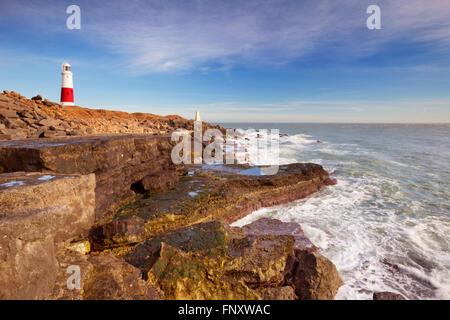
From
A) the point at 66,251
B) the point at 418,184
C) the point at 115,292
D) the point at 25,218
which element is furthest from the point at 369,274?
the point at 418,184

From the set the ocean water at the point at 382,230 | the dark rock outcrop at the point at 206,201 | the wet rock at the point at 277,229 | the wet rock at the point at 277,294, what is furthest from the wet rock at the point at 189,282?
the wet rock at the point at 277,229

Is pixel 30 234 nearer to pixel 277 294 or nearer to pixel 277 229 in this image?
pixel 277 294

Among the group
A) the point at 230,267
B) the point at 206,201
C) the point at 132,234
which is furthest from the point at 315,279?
the point at 206,201

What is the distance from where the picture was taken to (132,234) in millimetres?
4008

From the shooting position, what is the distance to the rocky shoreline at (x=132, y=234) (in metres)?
1.89

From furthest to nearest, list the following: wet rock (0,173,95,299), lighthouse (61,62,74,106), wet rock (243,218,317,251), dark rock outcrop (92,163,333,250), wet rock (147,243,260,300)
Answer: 1. lighthouse (61,62,74,106)
2. wet rock (243,218,317,251)
3. dark rock outcrop (92,163,333,250)
4. wet rock (147,243,260,300)
5. wet rock (0,173,95,299)

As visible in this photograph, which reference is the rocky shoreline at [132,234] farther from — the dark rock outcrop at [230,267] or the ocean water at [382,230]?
the ocean water at [382,230]

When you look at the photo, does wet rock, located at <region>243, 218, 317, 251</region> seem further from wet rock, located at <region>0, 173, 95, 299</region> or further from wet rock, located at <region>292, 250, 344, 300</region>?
wet rock, located at <region>0, 173, 95, 299</region>

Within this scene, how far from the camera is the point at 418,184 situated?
10.3 metres

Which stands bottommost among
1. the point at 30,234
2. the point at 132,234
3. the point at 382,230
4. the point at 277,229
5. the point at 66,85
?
the point at 382,230

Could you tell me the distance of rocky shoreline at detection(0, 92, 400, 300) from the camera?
74.4 inches

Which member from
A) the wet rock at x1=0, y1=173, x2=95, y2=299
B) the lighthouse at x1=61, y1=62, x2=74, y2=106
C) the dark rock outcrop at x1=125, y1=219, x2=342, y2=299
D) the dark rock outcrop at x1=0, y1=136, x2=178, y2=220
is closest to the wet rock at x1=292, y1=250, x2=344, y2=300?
the dark rock outcrop at x1=125, y1=219, x2=342, y2=299

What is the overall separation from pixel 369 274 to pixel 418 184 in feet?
28.7
